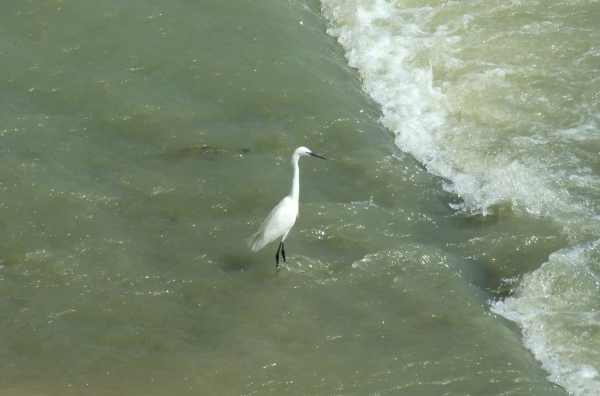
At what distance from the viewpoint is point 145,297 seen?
6.05 meters

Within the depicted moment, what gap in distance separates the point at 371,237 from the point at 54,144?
350 cm

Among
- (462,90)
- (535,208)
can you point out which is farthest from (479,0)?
(535,208)

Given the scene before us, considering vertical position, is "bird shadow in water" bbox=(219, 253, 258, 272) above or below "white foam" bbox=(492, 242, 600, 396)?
below

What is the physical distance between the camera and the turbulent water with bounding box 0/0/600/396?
564cm

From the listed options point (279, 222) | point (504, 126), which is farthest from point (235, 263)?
point (504, 126)

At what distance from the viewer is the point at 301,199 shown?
7.42 m

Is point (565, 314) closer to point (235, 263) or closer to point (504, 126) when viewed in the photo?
point (235, 263)

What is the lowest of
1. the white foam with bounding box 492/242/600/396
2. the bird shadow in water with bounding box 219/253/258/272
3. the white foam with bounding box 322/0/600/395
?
the bird shadow in water with bounding box 219/253/258/272

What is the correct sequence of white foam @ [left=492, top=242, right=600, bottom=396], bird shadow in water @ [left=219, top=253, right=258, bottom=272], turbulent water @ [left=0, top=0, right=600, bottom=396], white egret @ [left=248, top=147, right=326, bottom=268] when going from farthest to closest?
bird shadow in water @ [left=219, top=253, right=258, bottom=272] → white egret @ [left=248, top=147, right=326, bottom=268] → white foam @ [left=492, top=242, right=600, bottom=396] → turbulent water @ [left=0, top=0, right=600, bottom=396]

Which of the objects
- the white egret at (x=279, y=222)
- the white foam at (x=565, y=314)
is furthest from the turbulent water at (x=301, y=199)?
the white egret at (x=279, y=222)

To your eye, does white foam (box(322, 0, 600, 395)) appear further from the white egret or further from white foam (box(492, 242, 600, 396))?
the white egret

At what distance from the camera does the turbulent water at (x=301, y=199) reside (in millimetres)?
5645

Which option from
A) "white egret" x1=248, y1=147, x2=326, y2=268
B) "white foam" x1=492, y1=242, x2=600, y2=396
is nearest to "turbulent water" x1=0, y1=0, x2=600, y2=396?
"white foam" x1=492, y1=242, x2=600, y2=396

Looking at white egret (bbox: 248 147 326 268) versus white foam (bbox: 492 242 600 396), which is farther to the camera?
white egret (bbox: 248 147 326 268)
